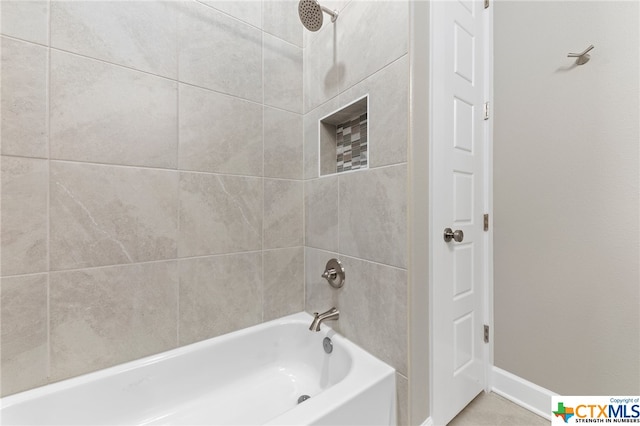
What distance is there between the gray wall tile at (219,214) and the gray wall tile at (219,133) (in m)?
0.06

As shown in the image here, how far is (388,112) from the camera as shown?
103 centimetres

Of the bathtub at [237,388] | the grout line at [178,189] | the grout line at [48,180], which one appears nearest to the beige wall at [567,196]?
the bathtub at [237,388]

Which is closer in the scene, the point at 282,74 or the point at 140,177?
the point at 140,177

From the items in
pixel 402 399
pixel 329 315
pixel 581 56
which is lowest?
pixel 402 399

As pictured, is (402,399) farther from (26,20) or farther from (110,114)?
(26,20)

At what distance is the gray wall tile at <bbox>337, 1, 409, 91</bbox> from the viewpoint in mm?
979

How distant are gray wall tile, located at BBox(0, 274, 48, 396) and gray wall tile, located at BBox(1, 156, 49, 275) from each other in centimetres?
5

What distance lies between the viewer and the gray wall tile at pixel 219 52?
3.85 feet

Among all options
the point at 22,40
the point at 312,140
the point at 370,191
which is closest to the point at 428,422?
the point at 370,191

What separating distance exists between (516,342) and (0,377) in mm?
2265

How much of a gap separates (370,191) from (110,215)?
1099 millimetres

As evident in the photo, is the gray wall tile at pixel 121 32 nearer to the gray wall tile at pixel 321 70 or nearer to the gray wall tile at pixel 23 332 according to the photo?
the gray wall tile at pixel 321 70

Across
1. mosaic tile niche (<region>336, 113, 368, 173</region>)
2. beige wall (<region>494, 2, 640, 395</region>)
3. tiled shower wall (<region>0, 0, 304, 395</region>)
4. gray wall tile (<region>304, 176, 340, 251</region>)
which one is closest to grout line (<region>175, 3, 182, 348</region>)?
tiled shower wall (<region>0, 0, 304, 395</region>)

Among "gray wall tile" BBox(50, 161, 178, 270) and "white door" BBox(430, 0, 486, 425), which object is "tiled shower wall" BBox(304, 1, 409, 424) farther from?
"gray wall tile" BBox(50, 161, 178, 270)
